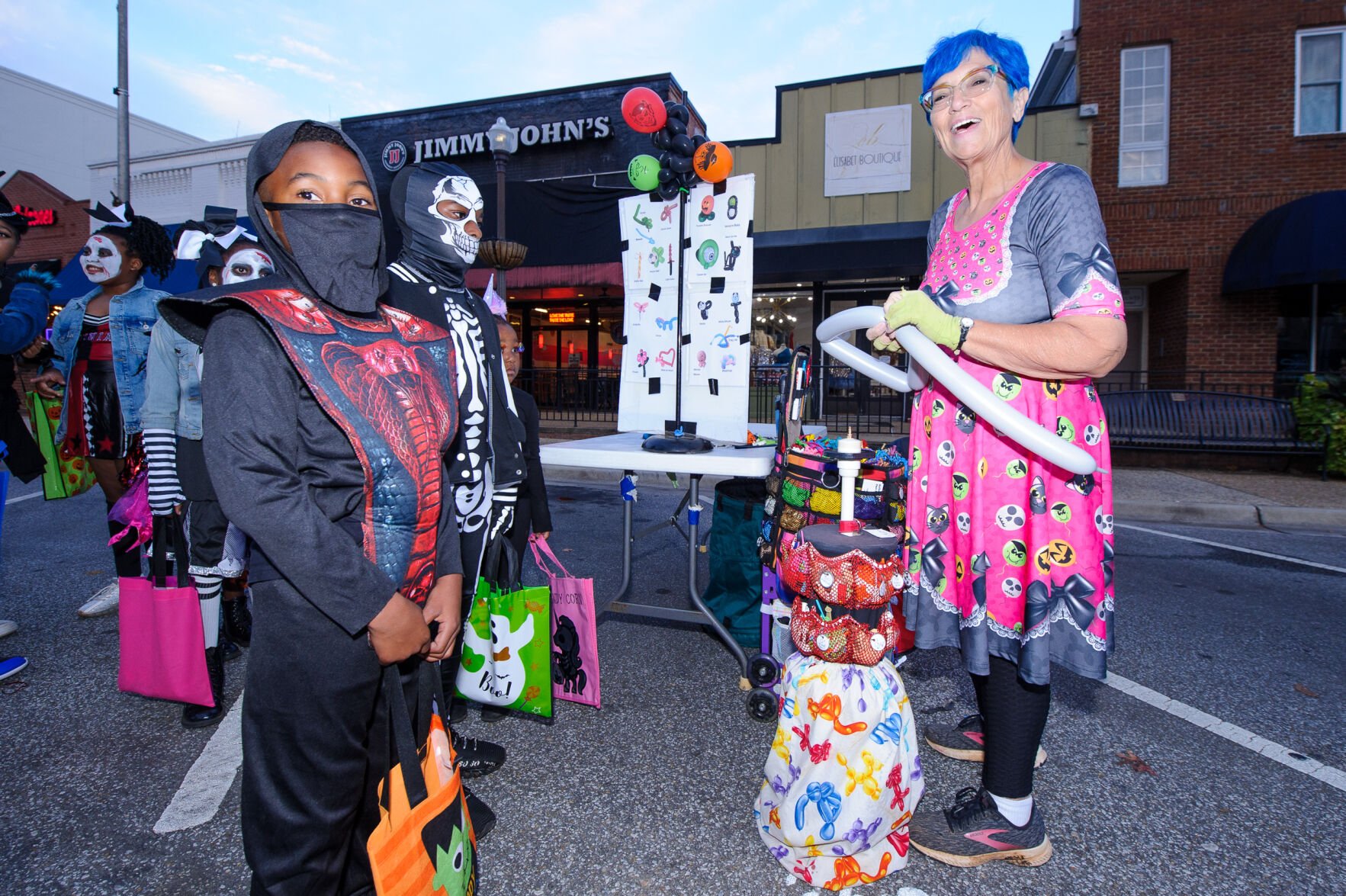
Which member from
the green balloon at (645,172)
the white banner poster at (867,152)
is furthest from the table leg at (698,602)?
the white banner poster at (867,152)

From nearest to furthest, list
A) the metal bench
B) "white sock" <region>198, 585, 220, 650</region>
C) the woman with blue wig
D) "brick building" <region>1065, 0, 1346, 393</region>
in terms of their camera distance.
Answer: the woman with blue wig < "white sock" <region>198, 585, 220, 650</region> < the metal bench < "brick building" <region>1065, 0, 1346, 393</region>

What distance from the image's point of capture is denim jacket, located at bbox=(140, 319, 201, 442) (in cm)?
299

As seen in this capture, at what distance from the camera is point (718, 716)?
2846 mm

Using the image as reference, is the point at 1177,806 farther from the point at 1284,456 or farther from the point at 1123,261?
the point at 1123,261

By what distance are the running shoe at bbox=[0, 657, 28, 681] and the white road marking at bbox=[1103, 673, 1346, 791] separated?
4873 mm

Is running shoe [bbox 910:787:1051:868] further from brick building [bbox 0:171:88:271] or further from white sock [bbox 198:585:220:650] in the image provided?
brick building [bbox 0:171:88:271]

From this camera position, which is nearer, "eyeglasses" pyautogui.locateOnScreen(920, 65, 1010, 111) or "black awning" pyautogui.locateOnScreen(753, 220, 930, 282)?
"eyeglasses" pyautogui.locateOnScreen(920, 65, 1010, 111)

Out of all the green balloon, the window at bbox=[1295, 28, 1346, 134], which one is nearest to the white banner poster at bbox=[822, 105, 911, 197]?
the window at bbox=[1295, 28, 1346, 134]

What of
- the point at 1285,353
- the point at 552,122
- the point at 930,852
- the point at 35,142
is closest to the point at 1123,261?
the point at 1285,353

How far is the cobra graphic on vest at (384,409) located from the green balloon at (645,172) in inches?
101

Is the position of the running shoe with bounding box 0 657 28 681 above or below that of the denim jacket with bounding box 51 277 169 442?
below

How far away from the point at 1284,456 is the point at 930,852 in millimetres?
10419

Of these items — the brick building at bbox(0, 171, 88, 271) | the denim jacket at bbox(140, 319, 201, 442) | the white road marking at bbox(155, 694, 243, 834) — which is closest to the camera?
the white road marking at bbox(155, 694, 243, 834)

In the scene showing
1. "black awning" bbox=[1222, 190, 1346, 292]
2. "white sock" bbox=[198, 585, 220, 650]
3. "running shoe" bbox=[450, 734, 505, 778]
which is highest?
"black awning" bbox=[1222, 190, 1346, 292]
